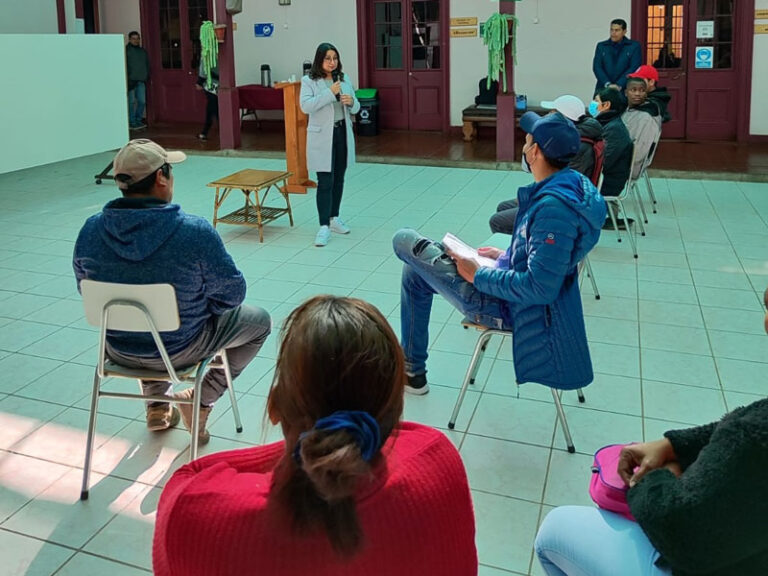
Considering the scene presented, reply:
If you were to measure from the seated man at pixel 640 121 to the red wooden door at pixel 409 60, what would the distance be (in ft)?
17.4

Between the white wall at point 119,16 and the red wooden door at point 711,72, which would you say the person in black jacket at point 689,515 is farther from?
the white wall at point 119,16

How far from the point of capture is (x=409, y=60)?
10.9m

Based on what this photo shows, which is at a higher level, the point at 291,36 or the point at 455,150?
the point at 291,36

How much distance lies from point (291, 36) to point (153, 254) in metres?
9.49

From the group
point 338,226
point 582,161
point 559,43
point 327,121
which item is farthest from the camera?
point 559,43

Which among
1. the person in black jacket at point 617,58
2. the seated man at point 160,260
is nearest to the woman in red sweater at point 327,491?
the seated man at point 160,260

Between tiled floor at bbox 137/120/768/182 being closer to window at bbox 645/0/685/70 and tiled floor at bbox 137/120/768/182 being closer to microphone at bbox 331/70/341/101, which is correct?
window at bbox 645/0/685/70

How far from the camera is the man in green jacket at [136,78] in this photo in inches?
453

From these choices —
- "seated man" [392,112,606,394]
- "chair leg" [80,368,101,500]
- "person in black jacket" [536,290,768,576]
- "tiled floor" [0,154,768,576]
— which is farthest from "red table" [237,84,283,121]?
"person in black jacket" [536,290,768,576]

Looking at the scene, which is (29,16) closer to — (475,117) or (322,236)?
(322,236)

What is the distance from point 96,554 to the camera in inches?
92.0

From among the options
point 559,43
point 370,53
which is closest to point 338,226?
point 559,43

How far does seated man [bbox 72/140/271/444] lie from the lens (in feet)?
8.15

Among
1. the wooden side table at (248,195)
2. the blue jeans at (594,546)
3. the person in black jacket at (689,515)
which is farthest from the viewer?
the wooden side table at (248,195)
